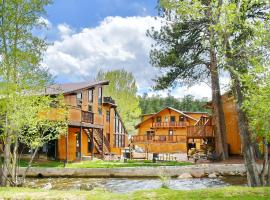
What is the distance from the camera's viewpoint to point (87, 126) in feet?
86.5

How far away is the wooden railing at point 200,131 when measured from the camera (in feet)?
92.7

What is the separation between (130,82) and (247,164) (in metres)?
42.4

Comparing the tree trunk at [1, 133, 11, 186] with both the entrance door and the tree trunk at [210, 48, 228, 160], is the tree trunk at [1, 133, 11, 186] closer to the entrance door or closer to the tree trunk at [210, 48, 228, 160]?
the entrance door

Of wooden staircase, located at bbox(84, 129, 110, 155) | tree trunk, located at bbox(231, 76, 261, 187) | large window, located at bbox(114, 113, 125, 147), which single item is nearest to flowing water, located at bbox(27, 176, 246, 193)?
tree trunk, located at bbox(231, 76, 261, 187)

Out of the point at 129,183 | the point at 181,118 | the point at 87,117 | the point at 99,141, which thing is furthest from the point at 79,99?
the point at 181,118

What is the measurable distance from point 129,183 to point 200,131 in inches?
495

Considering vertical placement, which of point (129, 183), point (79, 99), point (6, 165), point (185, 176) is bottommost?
point (129, 183)

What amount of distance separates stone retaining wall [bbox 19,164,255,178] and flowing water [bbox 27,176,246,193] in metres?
0.73

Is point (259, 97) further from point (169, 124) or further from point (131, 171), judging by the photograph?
point (169, 124)

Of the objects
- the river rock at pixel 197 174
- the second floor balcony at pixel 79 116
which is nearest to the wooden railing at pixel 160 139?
the second floor balcony at pixel 79 116

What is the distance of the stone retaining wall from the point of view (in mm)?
19656

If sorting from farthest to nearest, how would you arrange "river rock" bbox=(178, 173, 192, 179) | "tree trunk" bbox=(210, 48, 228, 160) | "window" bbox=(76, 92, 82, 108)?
"window" bbox=(76, 92, 82, 108)
"tree trunk" bbox=(210, 48, 228, 160)
"river rock" bbox=(178, 173, 192, 179)

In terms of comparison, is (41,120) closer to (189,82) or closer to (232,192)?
(232,192)

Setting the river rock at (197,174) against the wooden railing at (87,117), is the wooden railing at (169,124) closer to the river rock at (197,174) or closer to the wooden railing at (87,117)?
the wooden railing at (87,117)
